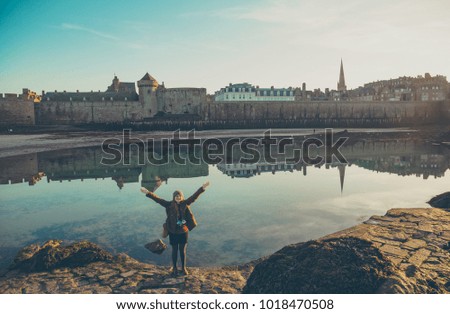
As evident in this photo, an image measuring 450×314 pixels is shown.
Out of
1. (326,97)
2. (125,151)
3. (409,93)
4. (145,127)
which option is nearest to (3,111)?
(145,127)

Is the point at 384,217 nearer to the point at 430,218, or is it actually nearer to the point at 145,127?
the point at 430,218

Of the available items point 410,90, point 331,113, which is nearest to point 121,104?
point 331,113

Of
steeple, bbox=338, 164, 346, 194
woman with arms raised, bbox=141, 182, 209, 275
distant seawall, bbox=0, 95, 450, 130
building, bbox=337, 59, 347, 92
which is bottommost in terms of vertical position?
steeple, bbox=338, 164, 346, 194

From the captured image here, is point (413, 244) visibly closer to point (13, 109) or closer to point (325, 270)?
point (325, 270)

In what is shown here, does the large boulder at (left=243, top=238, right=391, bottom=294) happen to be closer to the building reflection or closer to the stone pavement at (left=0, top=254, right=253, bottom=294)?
the stone pavement at (left=0, top=254, right=253, bottom=294)

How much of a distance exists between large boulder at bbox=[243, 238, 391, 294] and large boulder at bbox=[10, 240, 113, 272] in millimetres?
3483

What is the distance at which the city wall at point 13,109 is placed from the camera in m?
46.9

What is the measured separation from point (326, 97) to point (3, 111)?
7216cm

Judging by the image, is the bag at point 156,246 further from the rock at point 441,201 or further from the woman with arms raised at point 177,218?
the rock at point 441,201

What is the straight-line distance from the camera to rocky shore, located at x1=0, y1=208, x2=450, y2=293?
14.7 ft

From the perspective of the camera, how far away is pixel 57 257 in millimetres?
6438

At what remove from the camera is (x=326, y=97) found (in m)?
85.3

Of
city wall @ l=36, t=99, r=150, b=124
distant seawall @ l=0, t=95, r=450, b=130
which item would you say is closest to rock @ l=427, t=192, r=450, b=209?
distant seawall @ l=0, t=95, r=450, b=130

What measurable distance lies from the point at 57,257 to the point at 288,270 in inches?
185
